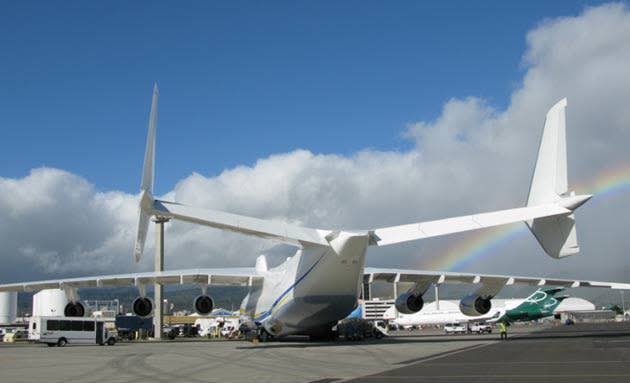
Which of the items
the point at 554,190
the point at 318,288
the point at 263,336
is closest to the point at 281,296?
the point at 318,288

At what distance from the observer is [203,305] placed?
33000mm

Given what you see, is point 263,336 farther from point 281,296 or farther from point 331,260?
point 331,260

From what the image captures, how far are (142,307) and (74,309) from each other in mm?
3868

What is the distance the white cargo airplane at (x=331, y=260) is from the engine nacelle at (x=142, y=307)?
0.05 metres

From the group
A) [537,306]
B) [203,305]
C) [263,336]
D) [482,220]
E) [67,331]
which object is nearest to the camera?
[482,220]

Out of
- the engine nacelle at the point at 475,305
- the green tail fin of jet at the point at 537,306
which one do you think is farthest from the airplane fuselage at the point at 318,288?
the green tail fin of jet at the point at 537,306

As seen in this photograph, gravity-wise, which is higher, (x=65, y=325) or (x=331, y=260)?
(x=331, y=260)

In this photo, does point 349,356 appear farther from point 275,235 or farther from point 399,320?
point 399,320

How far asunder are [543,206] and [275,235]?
8.67 meters

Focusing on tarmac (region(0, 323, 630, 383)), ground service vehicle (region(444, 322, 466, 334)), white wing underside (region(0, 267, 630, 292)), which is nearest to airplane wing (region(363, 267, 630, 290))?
white wing underside (region(0, 267, 630, 292))

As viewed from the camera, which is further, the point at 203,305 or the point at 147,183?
the point at 203,305

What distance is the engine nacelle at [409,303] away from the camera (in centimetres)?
3073

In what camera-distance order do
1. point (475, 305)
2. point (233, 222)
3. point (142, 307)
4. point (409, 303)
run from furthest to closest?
1. point (142, 307)
2. point (409, 303)
3. point (475, 305)
4. point (233, 222)

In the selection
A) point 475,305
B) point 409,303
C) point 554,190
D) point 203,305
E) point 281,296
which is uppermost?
point 554,190
